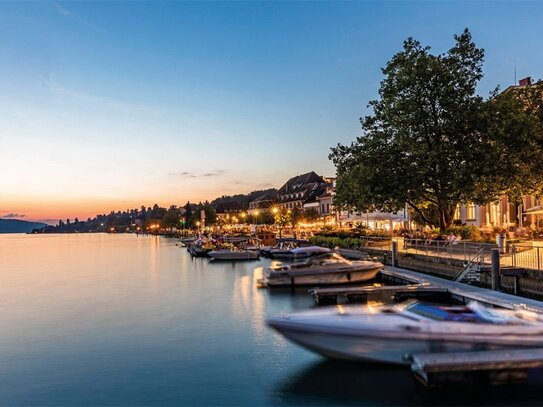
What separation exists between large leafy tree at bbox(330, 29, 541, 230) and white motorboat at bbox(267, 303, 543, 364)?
1743 centimetres

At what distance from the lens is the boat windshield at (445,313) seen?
43.5 ft

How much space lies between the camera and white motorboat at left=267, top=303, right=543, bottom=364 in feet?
41.8

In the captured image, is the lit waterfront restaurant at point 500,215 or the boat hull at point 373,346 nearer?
the boat hull at point 373,346

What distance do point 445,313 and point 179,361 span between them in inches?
345

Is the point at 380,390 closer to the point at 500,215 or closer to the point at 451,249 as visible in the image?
the point at 451,249

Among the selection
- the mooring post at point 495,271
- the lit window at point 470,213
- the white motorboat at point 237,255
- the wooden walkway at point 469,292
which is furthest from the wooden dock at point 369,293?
the white motorboat at point 237,255

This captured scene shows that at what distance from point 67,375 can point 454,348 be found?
38.2 feet

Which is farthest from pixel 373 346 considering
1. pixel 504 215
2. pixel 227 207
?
pixel 227 207

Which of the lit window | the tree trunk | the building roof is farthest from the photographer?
the building roof

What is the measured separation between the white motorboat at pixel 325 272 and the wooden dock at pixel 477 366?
59.4 ft

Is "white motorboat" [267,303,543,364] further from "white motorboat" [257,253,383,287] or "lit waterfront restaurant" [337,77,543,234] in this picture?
"lit waterfront restaurant" [337,77,543,234]

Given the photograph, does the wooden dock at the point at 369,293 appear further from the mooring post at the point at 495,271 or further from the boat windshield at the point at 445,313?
the boat windshield at the point at 445,313

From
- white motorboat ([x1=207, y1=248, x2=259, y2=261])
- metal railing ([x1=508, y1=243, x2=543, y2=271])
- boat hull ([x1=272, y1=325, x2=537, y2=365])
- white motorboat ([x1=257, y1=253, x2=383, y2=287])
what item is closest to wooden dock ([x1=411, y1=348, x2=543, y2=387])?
boat hull ([x1=272, y1=325, x2=537, y2=365])

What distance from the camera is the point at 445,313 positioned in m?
13.5
